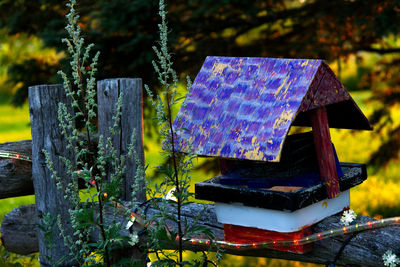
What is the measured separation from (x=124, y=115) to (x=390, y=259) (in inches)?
72.1

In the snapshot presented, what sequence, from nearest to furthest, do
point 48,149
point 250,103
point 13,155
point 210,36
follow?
point 250,103 → point 48,149 → point 13,155 → point 210,36

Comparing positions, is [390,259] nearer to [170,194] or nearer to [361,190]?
[170,194]

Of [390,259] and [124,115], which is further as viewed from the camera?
[124,115]

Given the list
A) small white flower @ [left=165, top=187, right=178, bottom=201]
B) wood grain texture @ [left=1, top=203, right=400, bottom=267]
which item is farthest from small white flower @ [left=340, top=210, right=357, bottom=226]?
small white flower @ [left=165, top=187, right=178, bottom=201]

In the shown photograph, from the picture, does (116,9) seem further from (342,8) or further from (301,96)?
(301,96)

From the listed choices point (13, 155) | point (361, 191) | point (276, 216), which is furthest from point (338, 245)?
point (361, 191)

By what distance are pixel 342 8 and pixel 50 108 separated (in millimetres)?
3325

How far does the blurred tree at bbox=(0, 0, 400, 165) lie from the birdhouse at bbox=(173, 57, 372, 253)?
2.42m

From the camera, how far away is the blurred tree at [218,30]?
5.11m

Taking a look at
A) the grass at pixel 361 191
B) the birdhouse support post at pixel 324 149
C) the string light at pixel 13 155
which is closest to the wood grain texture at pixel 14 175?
the string light at pixel 13 155

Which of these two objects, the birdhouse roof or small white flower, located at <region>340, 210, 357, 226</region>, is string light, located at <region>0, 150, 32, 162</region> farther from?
small white flower, located at <region>340, 210, 357, 226</region>

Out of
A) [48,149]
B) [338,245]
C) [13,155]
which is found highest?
[48,149]

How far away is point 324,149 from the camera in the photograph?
8.43ft

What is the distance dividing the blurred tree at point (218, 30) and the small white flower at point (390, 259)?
291cm
